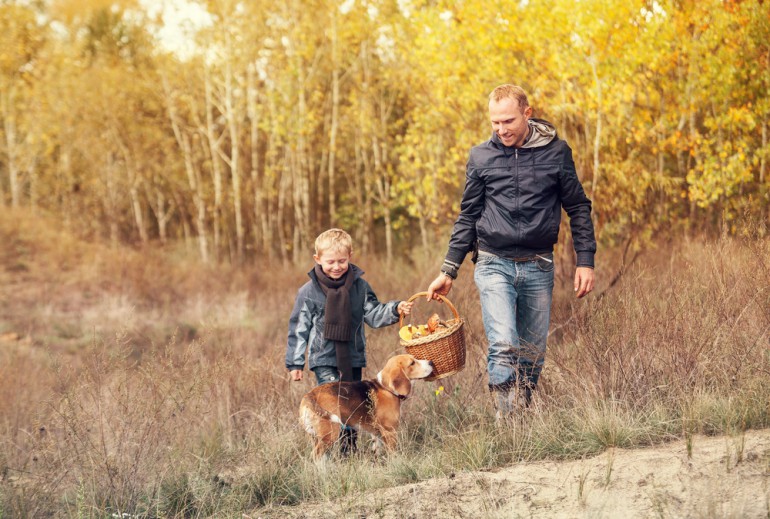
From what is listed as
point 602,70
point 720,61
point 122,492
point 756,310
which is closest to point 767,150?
point 720,61

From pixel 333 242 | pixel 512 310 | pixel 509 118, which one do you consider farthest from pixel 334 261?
pixel 509 118

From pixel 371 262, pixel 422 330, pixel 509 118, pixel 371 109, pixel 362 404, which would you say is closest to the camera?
pixel 509 118

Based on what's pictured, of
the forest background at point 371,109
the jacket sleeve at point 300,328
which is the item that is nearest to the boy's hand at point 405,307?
the jacket sleeve at point 300,328

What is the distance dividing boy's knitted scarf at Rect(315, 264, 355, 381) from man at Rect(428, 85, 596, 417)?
1.79ft

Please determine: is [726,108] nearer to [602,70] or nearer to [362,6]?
[602,70]

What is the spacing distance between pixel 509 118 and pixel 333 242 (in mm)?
1268

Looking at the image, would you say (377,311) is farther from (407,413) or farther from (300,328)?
(407,413)

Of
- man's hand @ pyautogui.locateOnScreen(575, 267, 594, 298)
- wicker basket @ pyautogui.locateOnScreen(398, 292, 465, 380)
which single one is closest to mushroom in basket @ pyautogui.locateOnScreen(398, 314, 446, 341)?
wicker basket @ pyautogui.locateOnScreen(398, 292, 465, 380)

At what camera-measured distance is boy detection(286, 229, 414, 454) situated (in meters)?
4.75

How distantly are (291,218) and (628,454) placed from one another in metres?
17.4

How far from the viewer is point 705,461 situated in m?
3.76

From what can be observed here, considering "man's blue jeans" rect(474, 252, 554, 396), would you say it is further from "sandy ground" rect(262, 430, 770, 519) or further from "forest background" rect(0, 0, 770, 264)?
"forest background" rect(0, 0, 770, 264)

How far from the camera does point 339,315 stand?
15.6 ft

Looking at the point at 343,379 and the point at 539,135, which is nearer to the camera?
the point at 539,135
